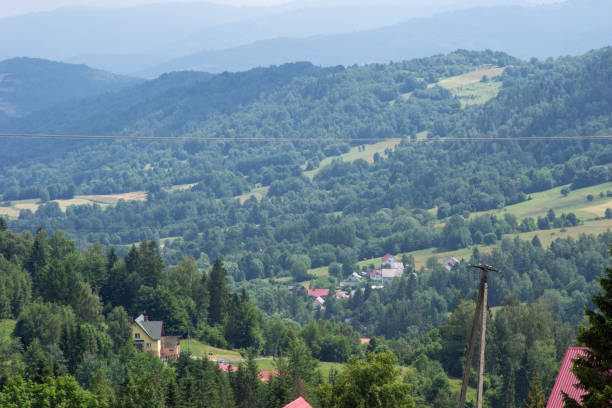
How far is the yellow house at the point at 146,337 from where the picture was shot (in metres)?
75.4

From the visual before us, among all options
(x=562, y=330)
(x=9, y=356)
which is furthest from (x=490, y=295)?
(x=9, y=356)

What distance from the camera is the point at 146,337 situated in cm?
7575

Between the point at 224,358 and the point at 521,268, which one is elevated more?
the point at 224,358

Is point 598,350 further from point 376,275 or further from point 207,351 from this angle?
point 376,275

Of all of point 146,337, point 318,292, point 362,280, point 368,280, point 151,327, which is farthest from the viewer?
point 362,280

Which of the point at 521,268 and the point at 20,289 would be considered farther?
the point at 521,268

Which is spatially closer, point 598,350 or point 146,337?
point 598,350

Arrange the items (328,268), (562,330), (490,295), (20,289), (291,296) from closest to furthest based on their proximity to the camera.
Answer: (20,289)
(562,330)
(490,295)
(291,296)
(328,268)

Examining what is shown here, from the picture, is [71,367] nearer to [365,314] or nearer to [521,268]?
[365,314]

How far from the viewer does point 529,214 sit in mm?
197375

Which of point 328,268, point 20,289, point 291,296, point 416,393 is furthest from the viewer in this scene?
point 328,268

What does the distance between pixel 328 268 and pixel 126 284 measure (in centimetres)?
10952

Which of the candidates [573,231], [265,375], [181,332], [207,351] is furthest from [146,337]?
[573,231]

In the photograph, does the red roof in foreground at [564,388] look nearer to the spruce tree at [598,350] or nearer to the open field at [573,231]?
the spruce tree at [598,350]
